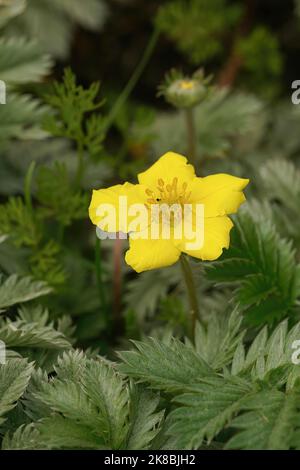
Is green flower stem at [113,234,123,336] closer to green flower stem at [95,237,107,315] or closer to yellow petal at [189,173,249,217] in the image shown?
green flower stem at [95,237,107,315]

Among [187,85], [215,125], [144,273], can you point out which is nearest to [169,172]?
[187,85]

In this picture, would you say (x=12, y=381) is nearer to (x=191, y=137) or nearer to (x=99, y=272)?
(x=99, y=272)

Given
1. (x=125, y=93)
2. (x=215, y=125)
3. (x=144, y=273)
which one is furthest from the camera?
(x=125, y=93)

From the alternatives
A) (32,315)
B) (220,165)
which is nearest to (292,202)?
(220,165)

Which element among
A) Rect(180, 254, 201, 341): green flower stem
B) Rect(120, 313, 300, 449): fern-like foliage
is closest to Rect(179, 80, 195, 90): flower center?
Rect(180, 254, 201, 341): green flower stem

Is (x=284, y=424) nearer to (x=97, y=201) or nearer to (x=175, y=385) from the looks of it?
(x=175, y=385)

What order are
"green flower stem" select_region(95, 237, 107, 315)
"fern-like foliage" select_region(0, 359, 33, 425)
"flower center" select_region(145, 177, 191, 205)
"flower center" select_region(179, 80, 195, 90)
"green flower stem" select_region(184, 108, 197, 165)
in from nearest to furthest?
"fern-like foliage" select_region(0, 359, 33, 425) < "flower center" select_region(145, 177, 191, 205) < "green flower stem" select_region(95, 237, 107, 315) < "flower center" select_region(179, 80, 195, 90) < "green flower stem" select_region(184, 108, 197, 165)
